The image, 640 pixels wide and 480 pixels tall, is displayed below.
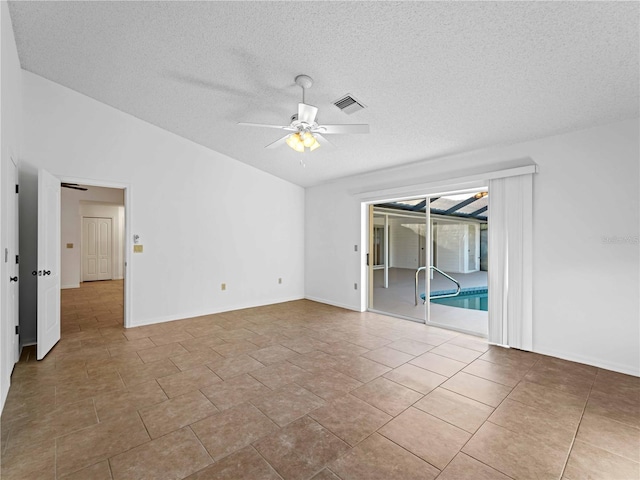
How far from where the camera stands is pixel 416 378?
2971 millimetres

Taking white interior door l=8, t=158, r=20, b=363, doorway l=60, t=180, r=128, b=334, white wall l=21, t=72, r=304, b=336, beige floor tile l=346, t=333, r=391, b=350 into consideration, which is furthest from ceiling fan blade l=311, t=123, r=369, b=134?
doorway l=60, t=180, r=128, b=334

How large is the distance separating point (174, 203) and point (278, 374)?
353cm

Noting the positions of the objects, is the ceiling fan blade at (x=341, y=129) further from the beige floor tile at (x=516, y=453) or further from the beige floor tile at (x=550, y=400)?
the beige floor tile at (x=550, y=400)

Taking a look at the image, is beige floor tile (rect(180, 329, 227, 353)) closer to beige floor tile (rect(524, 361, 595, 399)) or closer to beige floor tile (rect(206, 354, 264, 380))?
beige floor tile (rect(206, 354, 264, 380))

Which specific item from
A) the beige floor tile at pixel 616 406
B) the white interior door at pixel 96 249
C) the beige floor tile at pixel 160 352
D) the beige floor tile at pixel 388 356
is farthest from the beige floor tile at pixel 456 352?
the white interior door at pixel 96 249

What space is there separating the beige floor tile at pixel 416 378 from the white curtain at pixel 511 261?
1.47 m

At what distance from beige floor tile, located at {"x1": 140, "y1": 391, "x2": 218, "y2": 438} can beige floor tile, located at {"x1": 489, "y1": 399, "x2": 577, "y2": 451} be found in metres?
2.29

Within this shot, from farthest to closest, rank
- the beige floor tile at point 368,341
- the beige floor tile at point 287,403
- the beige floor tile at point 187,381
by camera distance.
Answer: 1. the beige floor tile at point 368,341
2. the beige floor tile at point 187,381
3. the beige floor tile at point 287,403

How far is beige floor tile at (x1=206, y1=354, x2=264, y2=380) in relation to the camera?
121 inches

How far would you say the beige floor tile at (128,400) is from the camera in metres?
2.38

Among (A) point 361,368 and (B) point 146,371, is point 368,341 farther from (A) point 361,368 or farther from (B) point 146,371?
(B) point 146,371

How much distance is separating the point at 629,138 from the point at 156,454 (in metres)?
5.03

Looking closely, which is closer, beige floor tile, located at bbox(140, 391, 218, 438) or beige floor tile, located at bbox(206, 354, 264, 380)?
beige floor tile, located at bbox(140, 391, 218, 438)

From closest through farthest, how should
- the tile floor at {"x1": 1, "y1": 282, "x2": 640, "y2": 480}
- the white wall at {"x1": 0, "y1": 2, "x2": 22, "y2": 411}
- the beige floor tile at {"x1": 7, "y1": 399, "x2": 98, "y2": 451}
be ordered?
the tile floor at {"x1": 1, "y1": 282, "x2": 640, "y2": 480}
the beige floor tile at {"x1": 7, "y1": 399, "x2": 98, "y2": 451}
the white wall at {"x1": 0, "y1": 2, "x2": 22, "y2": 411}
